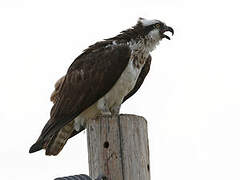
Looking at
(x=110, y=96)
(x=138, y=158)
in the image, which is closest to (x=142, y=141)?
(x=138, y=158)

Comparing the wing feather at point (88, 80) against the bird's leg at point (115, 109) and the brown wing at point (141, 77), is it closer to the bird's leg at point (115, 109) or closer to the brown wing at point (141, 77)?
the bird's leg at point (115, 109)

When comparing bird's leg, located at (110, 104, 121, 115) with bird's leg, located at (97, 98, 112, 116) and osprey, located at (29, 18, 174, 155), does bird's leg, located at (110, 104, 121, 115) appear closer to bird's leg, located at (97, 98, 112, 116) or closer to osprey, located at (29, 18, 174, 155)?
osprey, located at (29, 18, 174, 155)

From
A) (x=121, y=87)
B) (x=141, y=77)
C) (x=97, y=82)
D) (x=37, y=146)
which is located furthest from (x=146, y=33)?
(x=37, y=146)

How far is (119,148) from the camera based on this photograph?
4.46 m

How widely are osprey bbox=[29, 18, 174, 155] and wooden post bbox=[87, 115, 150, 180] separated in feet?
5.85

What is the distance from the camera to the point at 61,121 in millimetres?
6422

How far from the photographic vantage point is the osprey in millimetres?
6602

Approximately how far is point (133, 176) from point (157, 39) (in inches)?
132

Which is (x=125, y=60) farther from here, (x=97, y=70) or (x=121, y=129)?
(x=121, y=129)

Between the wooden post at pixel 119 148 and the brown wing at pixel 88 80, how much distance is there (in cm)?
187

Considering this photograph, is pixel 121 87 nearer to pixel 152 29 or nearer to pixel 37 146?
pixel 152 29

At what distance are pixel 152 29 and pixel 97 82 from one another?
3.63 ft

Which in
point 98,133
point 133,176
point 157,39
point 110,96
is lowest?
point 133,176

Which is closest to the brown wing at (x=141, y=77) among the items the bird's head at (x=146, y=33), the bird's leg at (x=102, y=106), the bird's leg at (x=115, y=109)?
the bird's head at (x=146, y=33)
